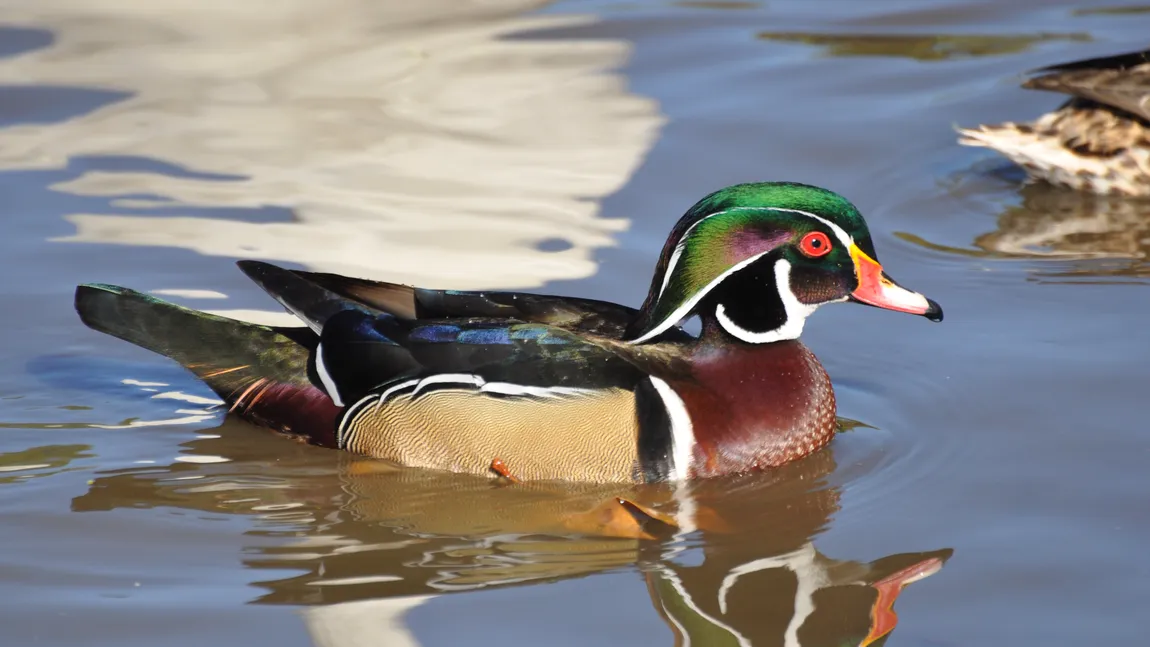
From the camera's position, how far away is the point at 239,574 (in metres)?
5.13

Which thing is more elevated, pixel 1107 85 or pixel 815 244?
pixel 1107 85

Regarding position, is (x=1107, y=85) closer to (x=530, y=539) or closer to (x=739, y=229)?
(x=739, y=229)

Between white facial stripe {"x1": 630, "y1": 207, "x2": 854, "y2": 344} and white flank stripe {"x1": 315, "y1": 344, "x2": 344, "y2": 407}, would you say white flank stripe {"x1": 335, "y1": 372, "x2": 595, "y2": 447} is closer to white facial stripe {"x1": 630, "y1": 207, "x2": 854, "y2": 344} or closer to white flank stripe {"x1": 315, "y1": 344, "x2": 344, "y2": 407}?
white flank stripe {"x1": 315, "y1": 344, "x2": 344, "y2": 407}

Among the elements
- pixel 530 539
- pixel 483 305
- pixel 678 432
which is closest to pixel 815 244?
pixel 678 432

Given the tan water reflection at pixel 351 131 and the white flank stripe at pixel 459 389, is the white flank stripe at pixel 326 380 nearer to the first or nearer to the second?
the white flank stripe at pixel 459 389

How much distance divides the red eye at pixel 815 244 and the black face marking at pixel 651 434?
2.40 ft

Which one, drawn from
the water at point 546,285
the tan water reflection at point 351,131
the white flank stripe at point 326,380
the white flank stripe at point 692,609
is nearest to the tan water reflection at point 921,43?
the water at point 546,285

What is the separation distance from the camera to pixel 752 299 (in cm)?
605

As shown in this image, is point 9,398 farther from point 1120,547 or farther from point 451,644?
point 1120,547

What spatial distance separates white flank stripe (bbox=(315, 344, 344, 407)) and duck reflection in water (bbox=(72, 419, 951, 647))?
232 millimetres

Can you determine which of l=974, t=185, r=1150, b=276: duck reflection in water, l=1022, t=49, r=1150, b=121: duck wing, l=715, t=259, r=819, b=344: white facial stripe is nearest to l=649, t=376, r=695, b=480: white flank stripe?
l=715, t=259, r=819, b=344: white facial stripe

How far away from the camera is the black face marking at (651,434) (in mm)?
5820

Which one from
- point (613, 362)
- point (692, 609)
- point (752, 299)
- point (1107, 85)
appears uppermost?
point (1107, 85)

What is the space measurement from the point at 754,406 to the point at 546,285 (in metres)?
1.94
